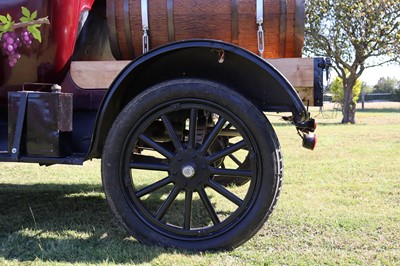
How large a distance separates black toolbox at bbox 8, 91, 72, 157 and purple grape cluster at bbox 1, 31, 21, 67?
0.41 m

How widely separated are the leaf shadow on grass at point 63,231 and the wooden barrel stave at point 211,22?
1.35m

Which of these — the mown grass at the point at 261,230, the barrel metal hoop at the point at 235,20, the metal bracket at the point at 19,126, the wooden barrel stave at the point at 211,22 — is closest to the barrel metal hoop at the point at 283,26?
the wooden barrel stave at the point at 211,22

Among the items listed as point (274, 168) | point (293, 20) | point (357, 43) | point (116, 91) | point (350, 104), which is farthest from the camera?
point (350, 104)

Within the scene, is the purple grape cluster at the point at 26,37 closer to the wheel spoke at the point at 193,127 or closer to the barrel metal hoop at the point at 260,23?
the wheel spoke at the point at 193,127

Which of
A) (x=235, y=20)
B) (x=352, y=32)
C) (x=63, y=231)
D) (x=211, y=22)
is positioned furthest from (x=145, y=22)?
(x=352, y=32)

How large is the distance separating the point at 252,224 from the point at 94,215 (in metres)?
1.52

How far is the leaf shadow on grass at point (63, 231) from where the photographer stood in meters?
2.46

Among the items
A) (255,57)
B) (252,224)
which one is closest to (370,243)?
(252,224)

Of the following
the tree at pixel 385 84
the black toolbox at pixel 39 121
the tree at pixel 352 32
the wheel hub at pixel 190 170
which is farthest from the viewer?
the tree at pixel 385 84

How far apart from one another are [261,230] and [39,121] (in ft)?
5.50

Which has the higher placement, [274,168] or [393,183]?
[274,168]

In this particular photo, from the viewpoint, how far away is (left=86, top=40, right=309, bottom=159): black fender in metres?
2.50

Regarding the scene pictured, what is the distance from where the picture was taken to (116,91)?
Result: 262cm

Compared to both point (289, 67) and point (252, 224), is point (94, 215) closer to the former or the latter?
point (252, 224)
